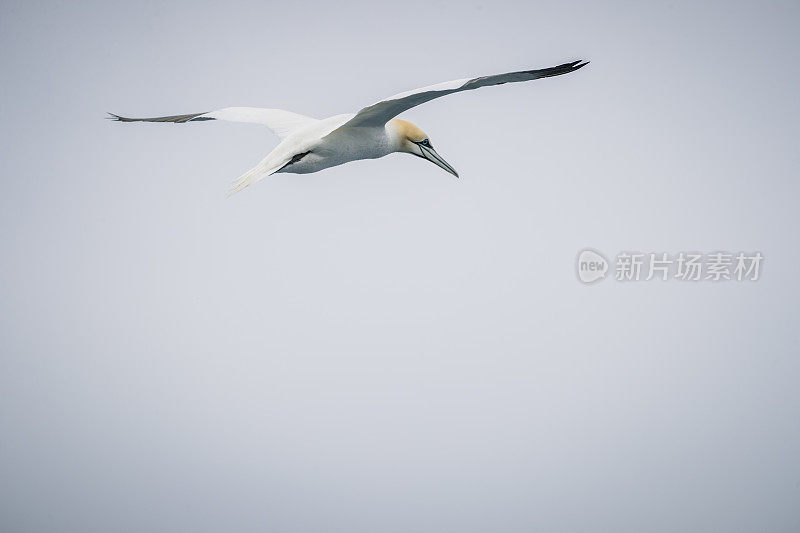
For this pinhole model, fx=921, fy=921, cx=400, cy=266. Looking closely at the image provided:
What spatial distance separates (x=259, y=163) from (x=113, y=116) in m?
1.63

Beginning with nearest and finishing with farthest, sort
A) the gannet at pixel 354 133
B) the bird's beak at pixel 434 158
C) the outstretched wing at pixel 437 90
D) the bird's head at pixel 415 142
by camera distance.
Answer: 1. the outstretched wing at pixel 437 90
2. the gannet at pixel 354 133
3. the bird's head at pixel 415 142
4. the bird's beak at pixel 434 158

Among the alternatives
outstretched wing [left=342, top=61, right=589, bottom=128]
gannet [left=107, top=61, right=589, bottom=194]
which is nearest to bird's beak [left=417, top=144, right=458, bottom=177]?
gannet [left=107, top=61, right=589, bottom=194]

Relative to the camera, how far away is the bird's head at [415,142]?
6.01m

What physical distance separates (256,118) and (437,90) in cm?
199

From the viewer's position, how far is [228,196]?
204 inches

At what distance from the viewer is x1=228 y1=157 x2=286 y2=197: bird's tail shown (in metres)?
5.30

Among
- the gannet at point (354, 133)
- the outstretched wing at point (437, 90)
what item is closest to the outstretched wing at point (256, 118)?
the gannet at point (354, 133)

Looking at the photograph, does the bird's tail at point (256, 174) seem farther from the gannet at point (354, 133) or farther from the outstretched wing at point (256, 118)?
the outstretched wing at point (256, 118)

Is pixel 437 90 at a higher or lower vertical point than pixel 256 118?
lower

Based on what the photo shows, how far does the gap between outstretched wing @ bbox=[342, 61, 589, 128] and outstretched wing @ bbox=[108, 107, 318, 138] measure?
2.25 feet

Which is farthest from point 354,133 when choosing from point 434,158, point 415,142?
point 434,158

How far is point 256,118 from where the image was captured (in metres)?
6.36

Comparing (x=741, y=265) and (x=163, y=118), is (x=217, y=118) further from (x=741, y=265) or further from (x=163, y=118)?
(x=741, y=265)

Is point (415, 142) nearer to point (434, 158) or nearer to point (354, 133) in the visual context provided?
point (434, 158)
